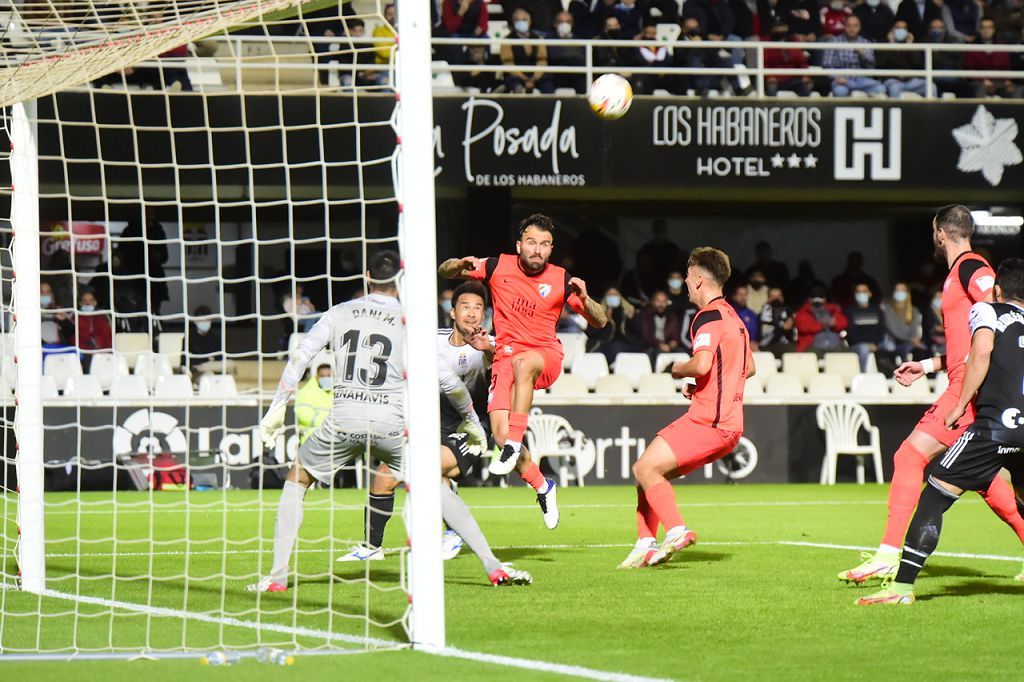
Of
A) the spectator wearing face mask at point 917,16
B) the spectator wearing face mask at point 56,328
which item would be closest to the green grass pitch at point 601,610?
the spectator wearing face mask at point 56,328

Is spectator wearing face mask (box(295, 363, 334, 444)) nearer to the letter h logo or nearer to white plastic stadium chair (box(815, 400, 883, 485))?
white plastic stadium chair (box(815, 400, 883, 485))

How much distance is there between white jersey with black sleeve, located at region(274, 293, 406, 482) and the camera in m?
7.39

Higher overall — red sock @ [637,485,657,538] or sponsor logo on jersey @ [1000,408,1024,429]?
sponsor logo on jersey @ [1000,408,1024,429]

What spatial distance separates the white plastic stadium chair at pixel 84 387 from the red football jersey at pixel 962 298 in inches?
483

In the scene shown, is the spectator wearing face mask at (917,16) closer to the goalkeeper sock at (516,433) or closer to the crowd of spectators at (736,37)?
the crowd of spectators at (736,37)

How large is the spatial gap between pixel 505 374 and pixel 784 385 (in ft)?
33.9

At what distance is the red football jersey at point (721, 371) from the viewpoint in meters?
8.30

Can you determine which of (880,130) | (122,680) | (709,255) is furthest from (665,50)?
(122,680)

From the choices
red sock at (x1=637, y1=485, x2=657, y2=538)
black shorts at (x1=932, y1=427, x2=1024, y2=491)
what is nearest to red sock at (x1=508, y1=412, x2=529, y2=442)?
red sock at (x1=637, y1=485, x2=657, y2=538)

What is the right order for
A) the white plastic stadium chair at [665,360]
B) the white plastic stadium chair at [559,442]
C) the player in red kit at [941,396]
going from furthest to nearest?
the white plastic stadium chair at [665,360] < the white plastic stadium chair at [559,442] < the player in red kit at [941,396]

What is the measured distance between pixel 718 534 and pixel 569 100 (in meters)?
10.2

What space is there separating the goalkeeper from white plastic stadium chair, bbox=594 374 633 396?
9721 mm

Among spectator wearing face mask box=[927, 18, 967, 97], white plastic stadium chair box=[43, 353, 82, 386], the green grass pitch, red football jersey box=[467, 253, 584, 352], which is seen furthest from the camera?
spectator wearing face mask box=[927, 18, 967, 97]

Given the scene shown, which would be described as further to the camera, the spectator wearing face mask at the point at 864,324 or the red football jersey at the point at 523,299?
the spectator wearing face mask at the point at 864,324
